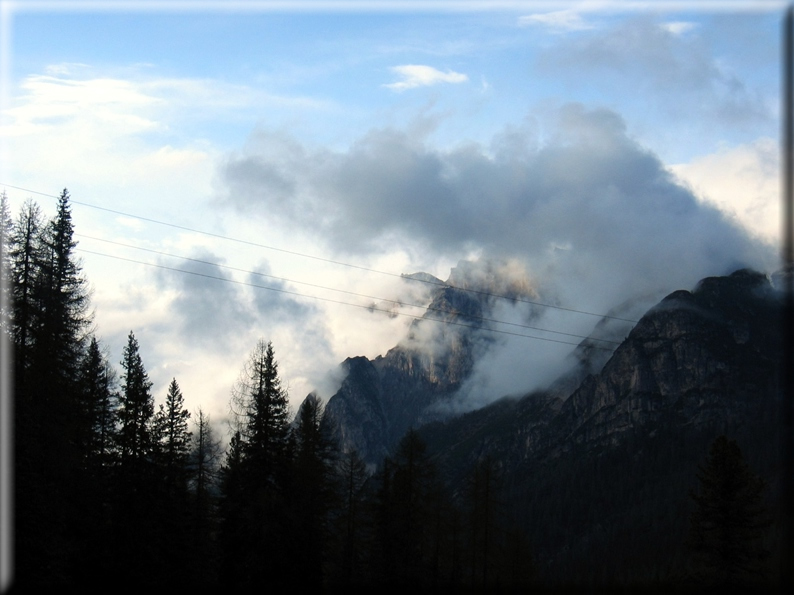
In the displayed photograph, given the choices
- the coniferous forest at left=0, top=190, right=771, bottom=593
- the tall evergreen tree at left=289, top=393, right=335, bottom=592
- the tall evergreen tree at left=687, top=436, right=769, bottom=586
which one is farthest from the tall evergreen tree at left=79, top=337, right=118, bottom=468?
the tall evergreen tree at left=687, top=436, right=769, bottom=586

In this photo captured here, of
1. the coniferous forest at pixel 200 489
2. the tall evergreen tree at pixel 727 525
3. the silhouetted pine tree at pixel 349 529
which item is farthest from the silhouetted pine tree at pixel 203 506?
the tall evergreen tree at pixel 727 525

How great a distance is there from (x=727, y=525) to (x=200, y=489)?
108ft

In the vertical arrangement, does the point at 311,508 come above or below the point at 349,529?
above

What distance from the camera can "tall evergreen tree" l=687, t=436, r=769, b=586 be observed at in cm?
4997

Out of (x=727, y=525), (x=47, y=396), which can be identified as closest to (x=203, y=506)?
(x=47, y=396)

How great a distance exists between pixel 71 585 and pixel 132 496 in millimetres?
10003

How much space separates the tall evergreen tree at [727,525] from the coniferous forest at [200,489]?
8cm

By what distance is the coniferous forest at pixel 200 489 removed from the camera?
46.7 meters

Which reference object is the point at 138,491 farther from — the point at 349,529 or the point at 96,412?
the point at 349,529

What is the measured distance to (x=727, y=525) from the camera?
50875 millimetres

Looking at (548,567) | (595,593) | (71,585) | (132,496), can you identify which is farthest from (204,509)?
(548,567)

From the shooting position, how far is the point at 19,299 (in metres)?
47.4

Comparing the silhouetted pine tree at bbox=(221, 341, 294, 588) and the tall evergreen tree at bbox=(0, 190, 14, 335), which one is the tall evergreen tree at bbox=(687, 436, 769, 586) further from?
the tall evergreen tree at bbox=(0, 190, 14, 335)

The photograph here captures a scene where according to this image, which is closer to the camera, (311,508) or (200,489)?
(311,508)
